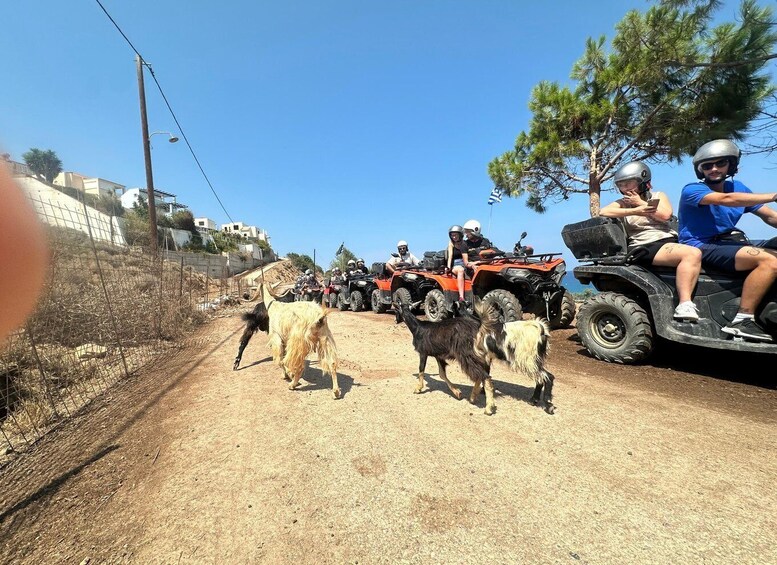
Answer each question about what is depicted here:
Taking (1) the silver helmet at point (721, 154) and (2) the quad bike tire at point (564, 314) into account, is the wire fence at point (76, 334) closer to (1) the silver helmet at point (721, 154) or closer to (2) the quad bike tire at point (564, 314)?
(1) the silver helmet at point (721, 154)

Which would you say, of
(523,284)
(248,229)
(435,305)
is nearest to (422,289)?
(435,305)

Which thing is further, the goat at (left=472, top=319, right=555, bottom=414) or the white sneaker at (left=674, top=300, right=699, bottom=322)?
the white sneaker at (left=674, top=300, right=699, bottom=322)

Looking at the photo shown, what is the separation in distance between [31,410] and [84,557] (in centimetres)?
260

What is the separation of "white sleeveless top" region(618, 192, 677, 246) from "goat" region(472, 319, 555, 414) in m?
2.51

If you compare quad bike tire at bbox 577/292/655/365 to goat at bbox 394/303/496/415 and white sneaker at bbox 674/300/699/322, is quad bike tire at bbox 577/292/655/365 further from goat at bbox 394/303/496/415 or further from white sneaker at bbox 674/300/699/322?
goat at bbox 394/303/496/415

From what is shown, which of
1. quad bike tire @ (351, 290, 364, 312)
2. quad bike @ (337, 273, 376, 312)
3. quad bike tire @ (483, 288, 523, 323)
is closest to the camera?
quad bike tire @ (483, 288, 523, 323)

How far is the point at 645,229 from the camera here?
4578mm

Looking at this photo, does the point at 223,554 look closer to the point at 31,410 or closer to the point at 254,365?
the point at 31,410

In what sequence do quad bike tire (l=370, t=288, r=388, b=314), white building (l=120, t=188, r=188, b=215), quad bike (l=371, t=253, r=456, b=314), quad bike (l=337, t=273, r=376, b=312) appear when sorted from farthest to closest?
white building (l=120, t=188, r=188, b=215) → quad bike (l=337, t=273, r=376, b=312) → quad bike tire (l=370, t=288, r=388, b=314) → quad bike (l=371, t=253, r=456, b=314)

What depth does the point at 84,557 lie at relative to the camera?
1707 millimetres

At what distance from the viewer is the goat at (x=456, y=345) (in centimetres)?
331

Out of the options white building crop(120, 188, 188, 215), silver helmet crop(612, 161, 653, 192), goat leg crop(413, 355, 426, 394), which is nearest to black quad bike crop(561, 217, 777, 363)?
silver helmet crop(612, 161, 653, 192)

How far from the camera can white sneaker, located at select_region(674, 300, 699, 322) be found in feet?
12.4

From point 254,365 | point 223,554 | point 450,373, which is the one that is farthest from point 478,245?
point 223,554
